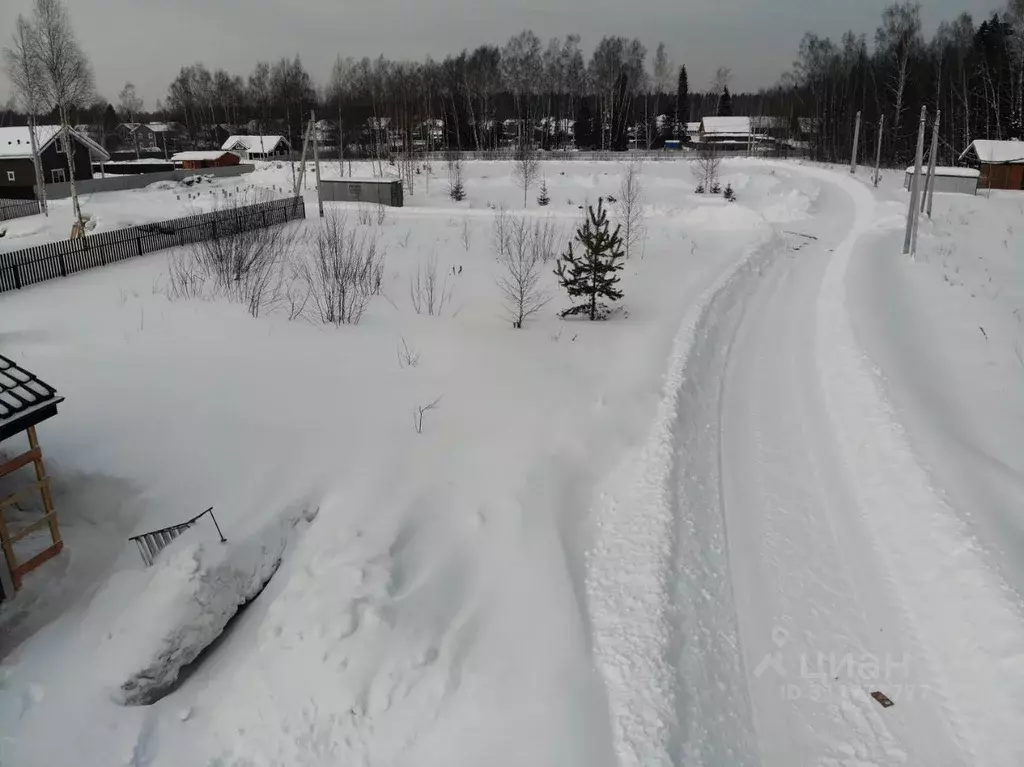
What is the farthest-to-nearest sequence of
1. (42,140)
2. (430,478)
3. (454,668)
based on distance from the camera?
(42,140), (430,478), (454,668)

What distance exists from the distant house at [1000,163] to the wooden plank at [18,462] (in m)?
47.4

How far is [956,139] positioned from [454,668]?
62.7 meters

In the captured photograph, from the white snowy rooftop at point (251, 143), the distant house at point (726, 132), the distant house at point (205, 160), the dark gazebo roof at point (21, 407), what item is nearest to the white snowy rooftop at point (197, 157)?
the distant house at point (205, 160)

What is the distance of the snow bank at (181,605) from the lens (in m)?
5.45

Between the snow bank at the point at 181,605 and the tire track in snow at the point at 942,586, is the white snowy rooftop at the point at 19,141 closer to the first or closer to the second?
the snow bank at the point at 181,605

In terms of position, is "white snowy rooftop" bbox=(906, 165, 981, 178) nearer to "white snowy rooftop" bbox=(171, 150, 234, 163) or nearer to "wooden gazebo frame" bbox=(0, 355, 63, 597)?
"wooden gazebo frame" bbox=(0, 355, 63, 597)

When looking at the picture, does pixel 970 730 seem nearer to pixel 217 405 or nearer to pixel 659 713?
pixel 659 713

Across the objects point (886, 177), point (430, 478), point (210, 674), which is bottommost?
point (210, 674)

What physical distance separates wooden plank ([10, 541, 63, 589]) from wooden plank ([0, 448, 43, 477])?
80 cm

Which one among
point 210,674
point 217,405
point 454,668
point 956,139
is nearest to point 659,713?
point 454,668

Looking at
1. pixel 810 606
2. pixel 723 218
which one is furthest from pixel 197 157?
pixel 810 606

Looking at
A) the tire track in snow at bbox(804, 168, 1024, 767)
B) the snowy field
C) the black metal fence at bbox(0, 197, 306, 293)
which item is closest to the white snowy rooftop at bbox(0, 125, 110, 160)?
the black metal fence at bbox(0, 197, 306, 293)

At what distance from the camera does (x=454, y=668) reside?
5500 mm

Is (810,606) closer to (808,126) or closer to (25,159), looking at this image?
(25,159)
